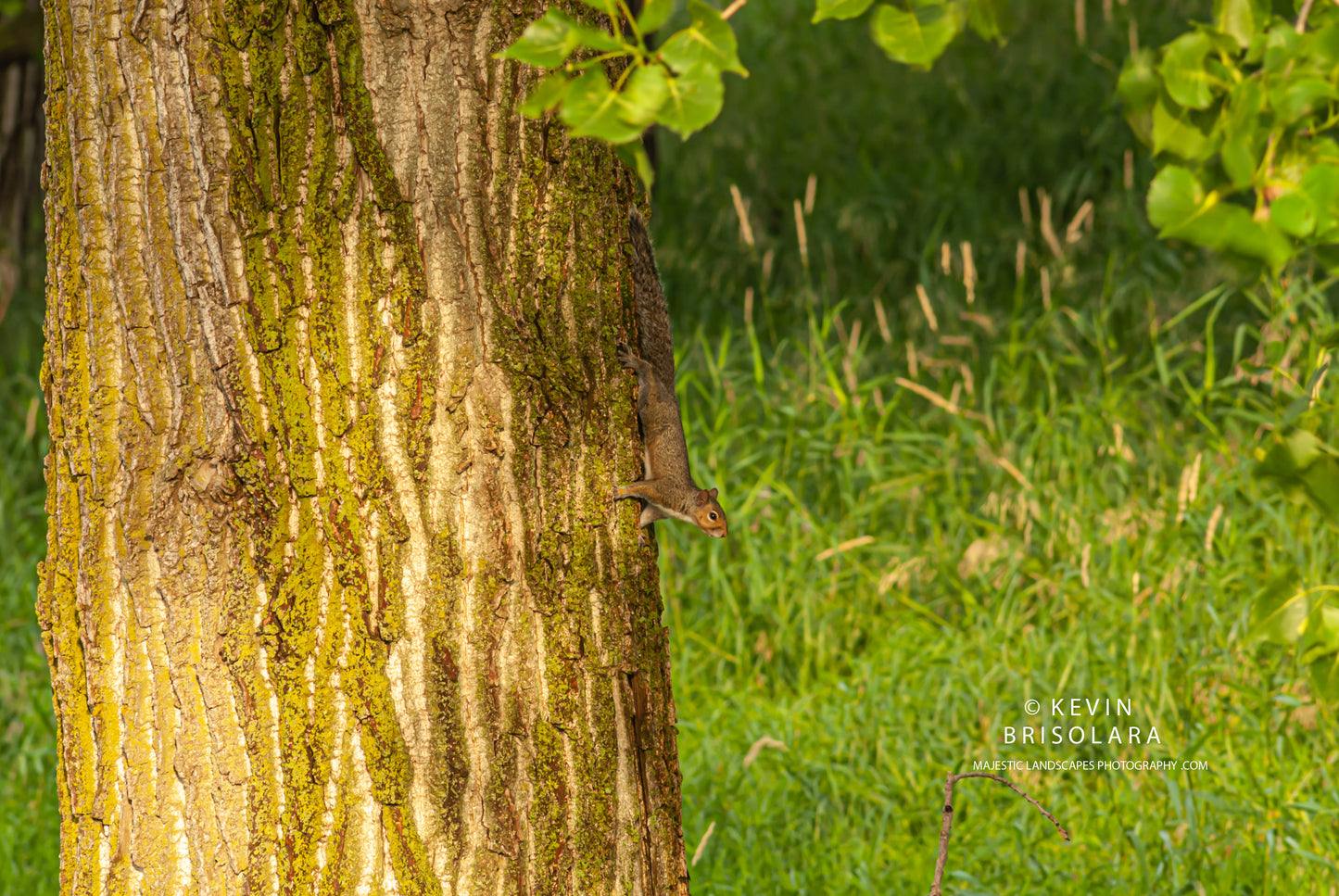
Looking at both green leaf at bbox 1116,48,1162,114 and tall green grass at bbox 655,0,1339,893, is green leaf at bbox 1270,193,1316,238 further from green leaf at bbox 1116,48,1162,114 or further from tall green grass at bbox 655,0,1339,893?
tall green grass at bbox 655,0,1339,893

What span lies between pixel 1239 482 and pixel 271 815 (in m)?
3.54

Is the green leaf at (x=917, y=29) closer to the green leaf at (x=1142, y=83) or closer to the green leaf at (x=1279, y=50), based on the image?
the green leaf at (x=1142, y=83)

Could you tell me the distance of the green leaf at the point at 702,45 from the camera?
1217mm

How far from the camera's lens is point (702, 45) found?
124 centimetres

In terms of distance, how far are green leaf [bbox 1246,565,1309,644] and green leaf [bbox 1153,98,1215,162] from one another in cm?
53

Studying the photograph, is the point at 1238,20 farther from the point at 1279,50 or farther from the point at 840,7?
the point at 840,7

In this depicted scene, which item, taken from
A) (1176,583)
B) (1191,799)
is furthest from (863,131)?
(1191,799)

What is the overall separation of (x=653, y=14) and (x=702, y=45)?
0.06 m

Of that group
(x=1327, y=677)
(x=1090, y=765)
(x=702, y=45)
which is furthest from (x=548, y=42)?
(x=1090, y=765)

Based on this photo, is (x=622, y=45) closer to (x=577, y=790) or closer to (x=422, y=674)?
(x=422, y=674)

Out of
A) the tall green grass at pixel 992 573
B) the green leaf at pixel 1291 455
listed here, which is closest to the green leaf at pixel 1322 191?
the green leaf at pixel 1291 455

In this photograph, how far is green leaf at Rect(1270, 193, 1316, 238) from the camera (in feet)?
3.69

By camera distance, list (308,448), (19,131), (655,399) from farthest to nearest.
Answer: (19,131) < (655,399) < (308,448)

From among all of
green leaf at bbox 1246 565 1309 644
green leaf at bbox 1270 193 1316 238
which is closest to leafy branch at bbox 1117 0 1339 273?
green leaf at bbox 1270 193 1316 238
